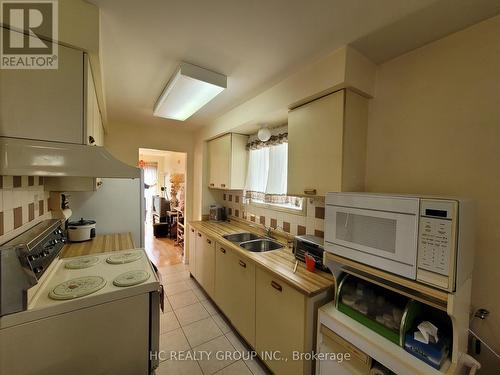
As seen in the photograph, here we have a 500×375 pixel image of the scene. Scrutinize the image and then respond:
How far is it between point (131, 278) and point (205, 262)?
1533mm

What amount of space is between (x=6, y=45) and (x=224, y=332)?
8.21 feet

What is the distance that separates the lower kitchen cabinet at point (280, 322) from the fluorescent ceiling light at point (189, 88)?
155cm

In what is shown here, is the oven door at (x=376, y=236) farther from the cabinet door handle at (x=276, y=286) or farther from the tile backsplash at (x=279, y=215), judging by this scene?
the tile backsplash at (x=279, y=215)

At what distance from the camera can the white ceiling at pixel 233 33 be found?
102cm

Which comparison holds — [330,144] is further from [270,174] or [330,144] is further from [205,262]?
[205,262]

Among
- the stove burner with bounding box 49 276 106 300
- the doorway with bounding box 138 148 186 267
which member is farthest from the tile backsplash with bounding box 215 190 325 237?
the stove burner with bounding box 49 276 106 300

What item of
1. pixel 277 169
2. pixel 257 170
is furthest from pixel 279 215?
pixel 257 170

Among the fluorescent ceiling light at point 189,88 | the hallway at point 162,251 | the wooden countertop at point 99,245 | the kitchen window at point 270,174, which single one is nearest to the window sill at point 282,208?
the kitchen window at point 270,174

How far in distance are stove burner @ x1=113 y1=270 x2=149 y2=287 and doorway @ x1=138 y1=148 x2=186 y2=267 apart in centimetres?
238

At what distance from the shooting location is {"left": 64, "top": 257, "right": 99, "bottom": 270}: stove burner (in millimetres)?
1325

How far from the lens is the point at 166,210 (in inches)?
222

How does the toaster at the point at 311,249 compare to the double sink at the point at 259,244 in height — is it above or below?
above

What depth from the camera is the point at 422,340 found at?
91 centimetres

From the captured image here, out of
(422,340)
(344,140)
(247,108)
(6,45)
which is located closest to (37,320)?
(6,45)
